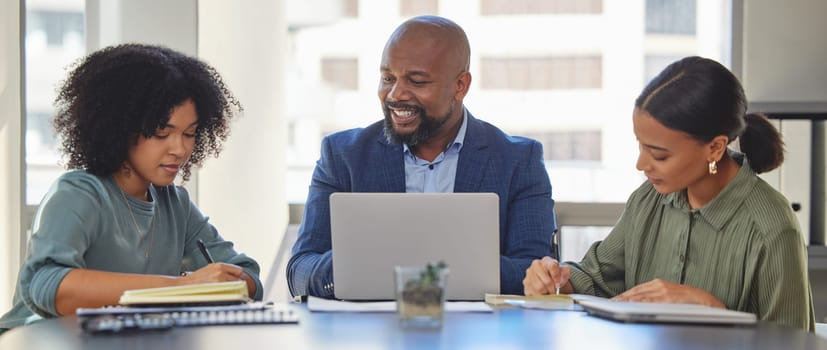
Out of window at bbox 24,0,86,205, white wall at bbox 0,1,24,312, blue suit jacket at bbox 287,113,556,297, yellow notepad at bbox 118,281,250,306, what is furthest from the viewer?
window at bbox 24,0,86,205

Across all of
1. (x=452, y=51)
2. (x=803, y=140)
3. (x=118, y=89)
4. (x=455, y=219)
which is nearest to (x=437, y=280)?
(x=455, y=219)

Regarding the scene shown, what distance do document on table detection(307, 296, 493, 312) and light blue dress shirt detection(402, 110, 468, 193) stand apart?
81 centimetres

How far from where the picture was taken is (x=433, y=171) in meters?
2.87

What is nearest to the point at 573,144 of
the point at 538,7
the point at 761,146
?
the point at 538,7

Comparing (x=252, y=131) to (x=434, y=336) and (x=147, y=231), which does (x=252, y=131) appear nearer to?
(x=147, y=231)

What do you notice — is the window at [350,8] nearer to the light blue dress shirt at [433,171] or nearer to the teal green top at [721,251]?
the light blue dress shirt at [433,171]

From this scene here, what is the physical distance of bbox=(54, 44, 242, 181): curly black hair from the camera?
2.30 m

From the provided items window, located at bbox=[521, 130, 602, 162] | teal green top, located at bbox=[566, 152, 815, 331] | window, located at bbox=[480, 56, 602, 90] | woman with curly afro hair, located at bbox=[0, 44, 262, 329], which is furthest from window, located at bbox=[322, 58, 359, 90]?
teal green top, located at bbox=[566, 152, 815, 331]

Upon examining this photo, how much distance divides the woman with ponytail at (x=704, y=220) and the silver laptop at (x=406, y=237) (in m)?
0.17

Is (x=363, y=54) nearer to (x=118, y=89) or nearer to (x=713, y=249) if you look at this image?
(x=118, y=89)

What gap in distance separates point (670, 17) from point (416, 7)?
3.48 feet

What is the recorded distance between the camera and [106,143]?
7.51 ft

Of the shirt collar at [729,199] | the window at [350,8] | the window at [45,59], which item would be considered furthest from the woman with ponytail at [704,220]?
the window at [45,59]

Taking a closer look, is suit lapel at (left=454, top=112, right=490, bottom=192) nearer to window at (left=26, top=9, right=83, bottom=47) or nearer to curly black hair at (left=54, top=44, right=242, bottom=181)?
curly black hair at (left=54, top=44, right=242, bottom=181)
